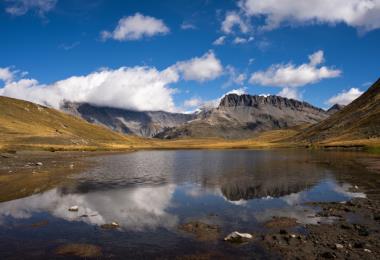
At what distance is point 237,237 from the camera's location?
2641 cm

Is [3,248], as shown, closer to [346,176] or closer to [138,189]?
[138,189]

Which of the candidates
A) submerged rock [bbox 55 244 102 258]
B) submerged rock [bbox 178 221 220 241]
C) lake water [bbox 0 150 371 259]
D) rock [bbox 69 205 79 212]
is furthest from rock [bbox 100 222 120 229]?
rock [bbox 69 205 79 212]

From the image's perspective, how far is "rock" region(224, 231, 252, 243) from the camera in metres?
26.1

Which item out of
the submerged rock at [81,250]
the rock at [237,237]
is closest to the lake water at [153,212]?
the submerged rock at [81,250]

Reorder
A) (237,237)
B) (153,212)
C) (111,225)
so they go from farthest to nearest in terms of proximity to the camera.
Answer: (153,212) < (111,225) < (237,237)

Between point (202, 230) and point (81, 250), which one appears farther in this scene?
point (202, 230)

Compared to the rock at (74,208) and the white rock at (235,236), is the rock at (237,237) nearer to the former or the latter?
the white rock at (235,236)

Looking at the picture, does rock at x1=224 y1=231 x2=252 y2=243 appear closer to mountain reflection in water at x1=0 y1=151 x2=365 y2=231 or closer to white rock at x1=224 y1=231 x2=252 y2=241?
white rock at x1=224 y1=231 x2=252 y2=241

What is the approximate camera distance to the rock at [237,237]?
26138 mm

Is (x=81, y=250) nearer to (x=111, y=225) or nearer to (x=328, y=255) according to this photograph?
(x=111, y=225)

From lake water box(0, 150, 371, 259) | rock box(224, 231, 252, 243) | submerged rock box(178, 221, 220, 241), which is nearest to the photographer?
lake water box(0, 150, 371, 259)

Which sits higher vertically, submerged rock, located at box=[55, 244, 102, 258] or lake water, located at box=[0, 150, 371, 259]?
lake water, located at box=[0, 150, 371, 259]

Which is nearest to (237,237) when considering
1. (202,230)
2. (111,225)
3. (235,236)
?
(235,236)

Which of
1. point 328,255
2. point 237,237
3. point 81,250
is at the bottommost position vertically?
point 81,250
